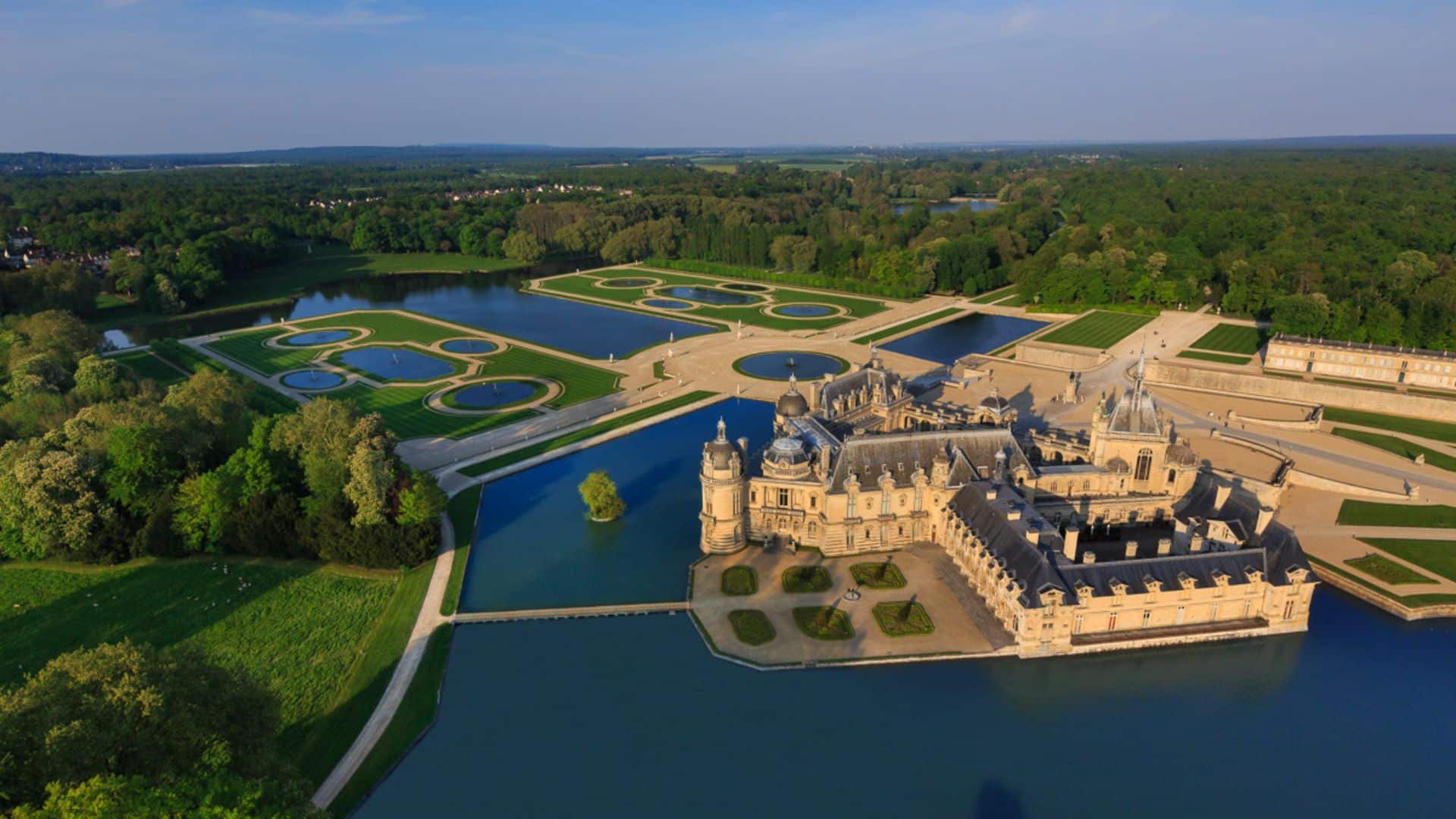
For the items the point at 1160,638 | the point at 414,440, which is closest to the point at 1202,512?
the point at 1160,638

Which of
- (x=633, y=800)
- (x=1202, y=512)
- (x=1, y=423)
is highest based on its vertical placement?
(x=1, y=423)

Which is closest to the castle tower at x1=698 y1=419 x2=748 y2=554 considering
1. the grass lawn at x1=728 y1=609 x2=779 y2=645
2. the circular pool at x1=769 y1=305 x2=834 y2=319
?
the grass lawn at x1=728 y1=609 x2=779 y2=645

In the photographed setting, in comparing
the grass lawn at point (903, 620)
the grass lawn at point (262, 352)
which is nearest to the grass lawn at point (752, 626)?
the grass lawn at point (903, 620)

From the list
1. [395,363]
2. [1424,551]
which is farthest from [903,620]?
[395,363]

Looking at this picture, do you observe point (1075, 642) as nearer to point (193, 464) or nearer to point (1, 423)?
point (193, 464)

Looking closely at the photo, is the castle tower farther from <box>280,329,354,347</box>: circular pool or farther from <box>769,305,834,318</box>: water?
<box>280,329,354,347</box>: circular pool

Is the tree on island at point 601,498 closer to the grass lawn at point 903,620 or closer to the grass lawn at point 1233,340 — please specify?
the grass lawn at point 903,620
